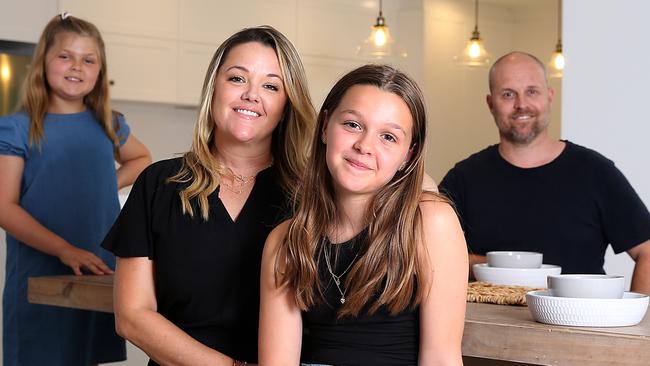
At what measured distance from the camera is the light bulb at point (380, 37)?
527cm

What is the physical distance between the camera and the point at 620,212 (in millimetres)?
2902

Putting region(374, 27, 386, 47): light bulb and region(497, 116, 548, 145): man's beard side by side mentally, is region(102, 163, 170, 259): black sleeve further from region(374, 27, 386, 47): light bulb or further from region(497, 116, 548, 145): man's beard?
region(374, 27, 386, 47): light bulb

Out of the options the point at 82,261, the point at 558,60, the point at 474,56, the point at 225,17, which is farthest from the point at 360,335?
the point at 558,60

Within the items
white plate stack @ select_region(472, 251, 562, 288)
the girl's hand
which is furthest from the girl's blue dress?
white plate stack @ select_region(472, 251, 562, 288)

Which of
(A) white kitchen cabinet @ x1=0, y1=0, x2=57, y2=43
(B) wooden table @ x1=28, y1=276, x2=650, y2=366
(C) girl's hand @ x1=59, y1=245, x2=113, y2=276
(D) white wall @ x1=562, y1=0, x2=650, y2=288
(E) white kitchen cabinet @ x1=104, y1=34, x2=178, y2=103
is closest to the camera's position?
(B) wooden table @ x1=28, y1=276, x2=650, y2=366

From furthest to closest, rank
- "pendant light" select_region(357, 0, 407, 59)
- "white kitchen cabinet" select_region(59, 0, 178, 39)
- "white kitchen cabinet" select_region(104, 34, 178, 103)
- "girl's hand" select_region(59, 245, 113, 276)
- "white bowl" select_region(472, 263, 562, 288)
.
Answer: "pendant light" select_region(357, 0, 407, 59) → "white kitchen cabinet" select_region(104, 34, 178, 103) → "white kitchen cabinet" select_region(59, 0, 178, 39) → "girl's hand" select_region(59, 245, 113, 276) → "white bowl" select_region(472, 263, 562, 288)

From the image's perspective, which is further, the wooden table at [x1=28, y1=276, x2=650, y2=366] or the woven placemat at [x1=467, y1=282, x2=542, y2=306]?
the woven placemat at [x1=467, y1=282, x2=542, y2=306]

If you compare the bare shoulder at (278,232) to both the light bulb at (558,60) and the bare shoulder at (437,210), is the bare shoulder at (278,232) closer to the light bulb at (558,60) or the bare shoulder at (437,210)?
the bare shoulder at (437,210)

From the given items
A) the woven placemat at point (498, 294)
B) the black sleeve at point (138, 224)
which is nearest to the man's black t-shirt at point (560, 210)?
the woven placemat at point (498, 294)

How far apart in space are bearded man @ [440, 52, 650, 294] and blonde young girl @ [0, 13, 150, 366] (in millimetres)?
1124

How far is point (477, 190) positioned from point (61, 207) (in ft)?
4.21

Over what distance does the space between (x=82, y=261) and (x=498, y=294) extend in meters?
1.21

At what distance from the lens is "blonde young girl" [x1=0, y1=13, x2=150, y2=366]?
2846 millimetres

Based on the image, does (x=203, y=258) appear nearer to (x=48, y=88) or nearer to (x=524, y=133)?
(x=48, y=88)
